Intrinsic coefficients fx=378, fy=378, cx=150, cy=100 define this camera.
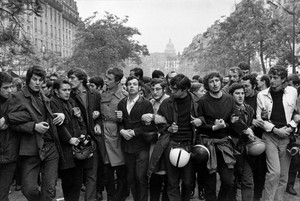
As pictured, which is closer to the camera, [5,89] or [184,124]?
[5,89]

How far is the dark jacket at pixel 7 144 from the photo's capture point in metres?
5.21

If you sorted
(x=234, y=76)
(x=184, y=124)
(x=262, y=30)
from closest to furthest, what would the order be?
(x=184, y=124) < (x=234, y=76) < (x=262, y=30)

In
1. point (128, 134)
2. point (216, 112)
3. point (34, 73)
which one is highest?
point (34, 73)

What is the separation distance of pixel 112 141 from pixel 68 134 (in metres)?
0.93

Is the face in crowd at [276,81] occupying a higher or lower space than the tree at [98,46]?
lower

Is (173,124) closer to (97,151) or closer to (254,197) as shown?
(97,151)

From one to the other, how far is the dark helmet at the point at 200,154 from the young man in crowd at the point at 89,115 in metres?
1.64

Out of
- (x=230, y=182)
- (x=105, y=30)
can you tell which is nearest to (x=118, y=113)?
(x=230, y=182)

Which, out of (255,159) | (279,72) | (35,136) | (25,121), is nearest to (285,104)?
(279,72)

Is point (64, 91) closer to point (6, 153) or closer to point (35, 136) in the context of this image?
point (35, 136)

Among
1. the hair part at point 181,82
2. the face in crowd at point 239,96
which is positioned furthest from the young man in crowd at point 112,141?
the face in crowd at point 239,96

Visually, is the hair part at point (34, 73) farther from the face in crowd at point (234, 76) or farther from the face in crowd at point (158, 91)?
the face in crowd at point (234, 76)

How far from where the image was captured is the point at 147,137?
5.92 metres

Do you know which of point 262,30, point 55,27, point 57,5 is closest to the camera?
point 262,30
